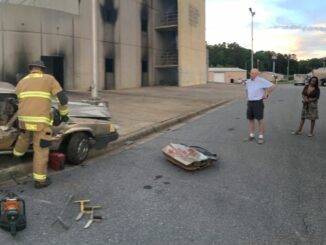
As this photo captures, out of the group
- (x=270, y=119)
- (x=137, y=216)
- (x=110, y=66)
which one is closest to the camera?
(x=137, y=216)

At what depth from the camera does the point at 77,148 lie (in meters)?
7.37

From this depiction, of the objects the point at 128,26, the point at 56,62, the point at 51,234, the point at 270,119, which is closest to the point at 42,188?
the point at 51,234

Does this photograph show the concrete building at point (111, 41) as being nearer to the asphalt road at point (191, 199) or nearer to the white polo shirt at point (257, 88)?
the white polo shirt at point (257, 88)

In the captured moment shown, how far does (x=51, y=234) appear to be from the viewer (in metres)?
4.46

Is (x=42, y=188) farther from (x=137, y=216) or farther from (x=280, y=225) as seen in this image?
(x=280, y=225)

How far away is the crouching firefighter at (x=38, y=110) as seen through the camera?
6055mm

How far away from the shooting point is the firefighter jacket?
6051 mm

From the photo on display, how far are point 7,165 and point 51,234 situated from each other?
273 cm

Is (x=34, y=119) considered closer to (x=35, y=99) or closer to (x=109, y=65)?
(x=35, y=99)

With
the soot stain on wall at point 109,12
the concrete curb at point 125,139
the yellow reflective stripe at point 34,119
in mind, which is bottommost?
the concrete curb at point 125,139

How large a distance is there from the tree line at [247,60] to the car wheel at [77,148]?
12562 centimetres

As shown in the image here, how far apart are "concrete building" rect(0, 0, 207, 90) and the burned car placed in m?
4.54

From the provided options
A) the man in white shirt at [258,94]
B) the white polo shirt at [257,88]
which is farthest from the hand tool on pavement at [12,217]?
the white polo shirt at [257,88]

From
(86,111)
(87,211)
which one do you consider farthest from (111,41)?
(87,211)
